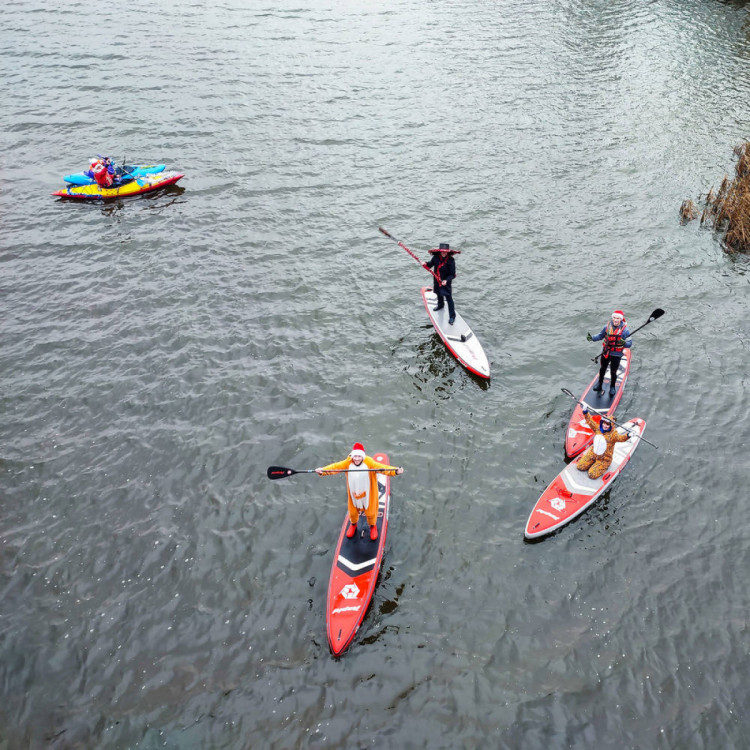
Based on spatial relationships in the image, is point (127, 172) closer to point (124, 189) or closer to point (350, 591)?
point (124, 189)

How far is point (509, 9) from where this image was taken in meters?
41.4

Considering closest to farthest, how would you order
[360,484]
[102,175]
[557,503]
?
[360,484], [557,503], [102,175]

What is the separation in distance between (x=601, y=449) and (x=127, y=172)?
2143 centimetres

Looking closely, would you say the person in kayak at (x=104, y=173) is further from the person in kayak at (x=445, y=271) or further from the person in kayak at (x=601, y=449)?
the person in kayak at (x=601, y=449)

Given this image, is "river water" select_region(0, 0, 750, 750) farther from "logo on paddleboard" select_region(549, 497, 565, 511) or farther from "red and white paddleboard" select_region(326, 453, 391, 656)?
"logo on paddleboard" select_region(549, 497, 565, 511)

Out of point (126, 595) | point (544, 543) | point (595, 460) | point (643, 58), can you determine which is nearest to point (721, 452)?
point (595, 460)

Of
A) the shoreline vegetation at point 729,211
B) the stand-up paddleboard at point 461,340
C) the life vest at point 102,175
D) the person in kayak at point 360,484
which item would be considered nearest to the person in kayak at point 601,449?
the stand-up paddleboard at point 461,340

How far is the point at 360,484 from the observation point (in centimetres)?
1221

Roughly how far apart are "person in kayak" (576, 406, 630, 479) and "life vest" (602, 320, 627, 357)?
1.86 meters

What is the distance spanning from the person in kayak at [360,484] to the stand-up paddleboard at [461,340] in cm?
555

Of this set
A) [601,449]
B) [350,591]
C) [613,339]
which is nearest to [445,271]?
[613,339]

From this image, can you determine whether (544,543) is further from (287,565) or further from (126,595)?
(126,595)

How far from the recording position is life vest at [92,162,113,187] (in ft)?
79.4

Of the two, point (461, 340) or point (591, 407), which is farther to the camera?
point (461, 340)
